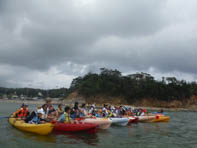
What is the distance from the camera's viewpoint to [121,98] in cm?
7294

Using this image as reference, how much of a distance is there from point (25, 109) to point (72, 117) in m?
3.46

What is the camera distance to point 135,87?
71062 mm

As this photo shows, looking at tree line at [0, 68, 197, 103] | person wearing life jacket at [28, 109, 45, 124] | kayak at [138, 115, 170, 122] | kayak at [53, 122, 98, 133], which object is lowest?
kayak at [138, 115, 170, 122]

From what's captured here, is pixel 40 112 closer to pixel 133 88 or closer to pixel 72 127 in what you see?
pixel 72 127

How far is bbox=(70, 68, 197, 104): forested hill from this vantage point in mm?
66938

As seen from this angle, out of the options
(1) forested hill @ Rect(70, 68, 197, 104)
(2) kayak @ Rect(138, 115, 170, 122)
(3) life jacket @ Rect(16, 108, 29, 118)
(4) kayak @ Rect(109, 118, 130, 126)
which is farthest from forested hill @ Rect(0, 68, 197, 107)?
(3) life jacket @ Rect(16, 108, 29, 118)

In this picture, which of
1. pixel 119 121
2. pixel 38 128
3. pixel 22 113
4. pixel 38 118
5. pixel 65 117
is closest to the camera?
pixel 38 128

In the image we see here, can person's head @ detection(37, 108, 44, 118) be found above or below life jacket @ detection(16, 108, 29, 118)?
above

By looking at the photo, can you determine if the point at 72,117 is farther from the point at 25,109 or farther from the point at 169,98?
the point at 169,98

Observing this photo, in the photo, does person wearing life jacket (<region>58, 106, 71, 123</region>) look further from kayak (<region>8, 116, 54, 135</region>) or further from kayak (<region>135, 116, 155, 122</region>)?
kayak (<region>135, 116, 155, 122</region>)

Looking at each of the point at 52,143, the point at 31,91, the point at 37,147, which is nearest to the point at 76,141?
the point at 52,143

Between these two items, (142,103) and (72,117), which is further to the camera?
(142,103)

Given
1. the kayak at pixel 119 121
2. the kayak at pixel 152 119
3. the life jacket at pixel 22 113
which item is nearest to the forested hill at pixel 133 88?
the kayak at pixel 152 119

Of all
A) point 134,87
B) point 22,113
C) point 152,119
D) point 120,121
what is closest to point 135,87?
point 134,87
